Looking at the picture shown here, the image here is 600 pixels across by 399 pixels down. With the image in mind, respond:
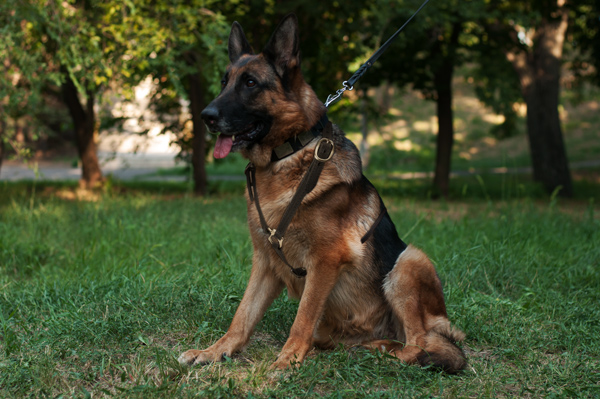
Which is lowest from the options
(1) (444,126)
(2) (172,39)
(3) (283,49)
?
(3) (283,49)

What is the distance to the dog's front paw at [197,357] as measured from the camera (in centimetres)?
303

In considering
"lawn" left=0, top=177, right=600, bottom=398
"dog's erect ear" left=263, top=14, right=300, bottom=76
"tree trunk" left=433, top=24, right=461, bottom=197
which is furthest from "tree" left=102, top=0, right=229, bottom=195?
"tree trunk" left=433, top=24, right=461, bottom=197

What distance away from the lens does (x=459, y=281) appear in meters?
4.59

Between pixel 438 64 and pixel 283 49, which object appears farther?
pixel 438 64

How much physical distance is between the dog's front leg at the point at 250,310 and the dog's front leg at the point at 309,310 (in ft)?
1.01

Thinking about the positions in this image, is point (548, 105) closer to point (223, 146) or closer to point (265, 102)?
point (265, 102)

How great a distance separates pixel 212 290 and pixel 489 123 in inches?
1323

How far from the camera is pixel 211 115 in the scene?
9.65ft

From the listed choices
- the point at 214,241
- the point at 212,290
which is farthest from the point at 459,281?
the point at 214,241

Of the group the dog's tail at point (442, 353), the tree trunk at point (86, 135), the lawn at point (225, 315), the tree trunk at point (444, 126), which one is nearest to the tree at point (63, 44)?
the lawn at point (225, 315)

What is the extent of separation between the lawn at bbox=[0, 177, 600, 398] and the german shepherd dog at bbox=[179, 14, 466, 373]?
5.8 inches

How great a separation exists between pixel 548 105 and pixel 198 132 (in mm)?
8298

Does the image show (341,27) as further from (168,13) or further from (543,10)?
(543,10)

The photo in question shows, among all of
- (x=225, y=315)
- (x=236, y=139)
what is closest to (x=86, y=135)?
(x=225, y=315)
